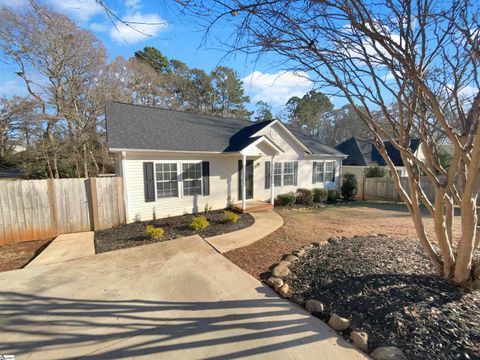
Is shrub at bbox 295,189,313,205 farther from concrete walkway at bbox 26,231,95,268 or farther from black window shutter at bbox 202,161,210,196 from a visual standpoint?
concrete walkway at bbox 26,231,95,268

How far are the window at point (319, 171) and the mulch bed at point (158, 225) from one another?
21.4ft

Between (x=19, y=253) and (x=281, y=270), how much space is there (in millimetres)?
6472

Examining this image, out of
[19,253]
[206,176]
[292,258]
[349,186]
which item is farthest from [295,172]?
[19,253]

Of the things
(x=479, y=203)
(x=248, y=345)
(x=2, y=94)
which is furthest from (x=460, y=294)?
(x=2, y=94)

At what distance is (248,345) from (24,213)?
289 inches

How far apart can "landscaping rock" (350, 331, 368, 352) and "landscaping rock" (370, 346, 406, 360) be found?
10cm

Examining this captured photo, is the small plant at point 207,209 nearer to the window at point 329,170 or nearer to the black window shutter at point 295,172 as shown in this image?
the black window shutter at point 295,172

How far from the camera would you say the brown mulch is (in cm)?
480

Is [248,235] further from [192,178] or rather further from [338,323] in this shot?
[338,323]

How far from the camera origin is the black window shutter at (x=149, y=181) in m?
7.94

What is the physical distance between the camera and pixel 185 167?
883 cm

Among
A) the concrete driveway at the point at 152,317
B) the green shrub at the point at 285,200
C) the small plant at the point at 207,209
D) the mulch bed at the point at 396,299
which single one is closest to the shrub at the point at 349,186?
the green shrub at the point at 285,200

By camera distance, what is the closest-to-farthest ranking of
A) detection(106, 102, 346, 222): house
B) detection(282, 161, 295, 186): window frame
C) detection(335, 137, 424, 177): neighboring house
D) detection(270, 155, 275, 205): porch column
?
detection(106, 102, 346, 222): house → detection(270, 155, 275, 205): porch column → detection(282, 161, 295, 186): window frame → detection(335, 137, 424, 177): neighboring house

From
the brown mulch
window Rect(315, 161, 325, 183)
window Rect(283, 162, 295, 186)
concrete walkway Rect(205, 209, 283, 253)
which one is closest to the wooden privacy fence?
the brown mulch
